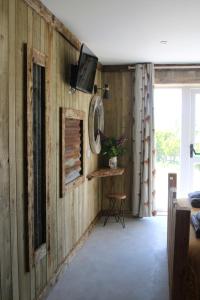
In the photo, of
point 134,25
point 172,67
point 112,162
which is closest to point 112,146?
point 112,162

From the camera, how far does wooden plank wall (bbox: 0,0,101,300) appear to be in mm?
2094

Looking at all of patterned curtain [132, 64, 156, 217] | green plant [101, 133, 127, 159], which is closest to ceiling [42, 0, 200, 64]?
patterned curtain [132, 64, 156, 217]

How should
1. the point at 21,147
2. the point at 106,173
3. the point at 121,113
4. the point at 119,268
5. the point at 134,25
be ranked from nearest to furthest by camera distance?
the point at 21,147 → the point at 134,25 → the point at 119,268 → the point at 106,173 → the point at 121,113

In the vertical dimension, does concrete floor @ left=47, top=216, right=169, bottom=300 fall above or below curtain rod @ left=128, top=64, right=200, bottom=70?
below

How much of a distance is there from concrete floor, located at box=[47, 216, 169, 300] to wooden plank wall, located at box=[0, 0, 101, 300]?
0.23 metres

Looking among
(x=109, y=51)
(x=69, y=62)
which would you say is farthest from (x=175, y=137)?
(x=69, y=62)

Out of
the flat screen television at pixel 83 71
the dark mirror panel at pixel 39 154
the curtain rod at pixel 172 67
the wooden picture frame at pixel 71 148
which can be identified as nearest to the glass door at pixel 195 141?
the curtain rod at pixel 172 67

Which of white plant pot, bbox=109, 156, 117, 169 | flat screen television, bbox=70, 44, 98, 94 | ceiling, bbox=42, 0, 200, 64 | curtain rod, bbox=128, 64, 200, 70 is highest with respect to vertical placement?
ceiling, bbox=42, 0, 200, 64

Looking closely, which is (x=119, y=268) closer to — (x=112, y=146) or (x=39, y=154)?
(x=39, y=154)

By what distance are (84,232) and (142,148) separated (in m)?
1.60

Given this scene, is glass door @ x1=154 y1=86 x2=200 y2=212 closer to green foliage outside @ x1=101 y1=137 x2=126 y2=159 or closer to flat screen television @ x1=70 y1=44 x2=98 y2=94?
green foliage outside @ x1=101 y1=137 x2=126 y2=159

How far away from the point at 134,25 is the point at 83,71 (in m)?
0.67

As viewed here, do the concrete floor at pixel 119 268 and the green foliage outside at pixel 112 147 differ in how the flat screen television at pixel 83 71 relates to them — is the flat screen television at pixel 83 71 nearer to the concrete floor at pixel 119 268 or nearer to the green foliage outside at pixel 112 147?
the green foliage outside at pixel 112 147

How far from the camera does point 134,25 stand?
321 centimetres
